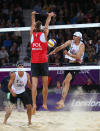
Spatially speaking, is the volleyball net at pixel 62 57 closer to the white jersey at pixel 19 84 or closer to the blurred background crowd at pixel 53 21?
the blurred background crowd at pixel 53 21

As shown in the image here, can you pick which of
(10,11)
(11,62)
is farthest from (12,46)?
(10,11)

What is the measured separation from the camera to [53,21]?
36.7 ft

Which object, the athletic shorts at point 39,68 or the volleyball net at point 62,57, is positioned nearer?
the athletic shorts at point 39,68

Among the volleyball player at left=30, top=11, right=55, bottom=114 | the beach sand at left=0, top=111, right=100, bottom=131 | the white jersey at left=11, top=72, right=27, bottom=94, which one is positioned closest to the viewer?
the volleyball player at left=30, top=11, right=55, bottom=114

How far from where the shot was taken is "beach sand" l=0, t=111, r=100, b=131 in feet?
27.3

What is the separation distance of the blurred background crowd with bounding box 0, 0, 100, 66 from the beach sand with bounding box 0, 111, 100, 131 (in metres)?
1.40

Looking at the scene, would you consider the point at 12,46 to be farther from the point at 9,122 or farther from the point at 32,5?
the point at 32,5

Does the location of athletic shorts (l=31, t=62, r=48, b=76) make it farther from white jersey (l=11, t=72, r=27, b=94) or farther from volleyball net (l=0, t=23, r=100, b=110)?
white jersey (l=11, t=72, r=27, b=94)

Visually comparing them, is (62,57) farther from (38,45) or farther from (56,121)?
(38,45)

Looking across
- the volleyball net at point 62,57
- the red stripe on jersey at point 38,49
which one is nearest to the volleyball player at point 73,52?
the volleyball net at point 62,57

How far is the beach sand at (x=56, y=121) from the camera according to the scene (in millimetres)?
8312

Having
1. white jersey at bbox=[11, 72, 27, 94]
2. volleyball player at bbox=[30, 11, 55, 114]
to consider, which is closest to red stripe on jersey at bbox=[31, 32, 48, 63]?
volleyball player at bbox=[30, 11, 55, 114]

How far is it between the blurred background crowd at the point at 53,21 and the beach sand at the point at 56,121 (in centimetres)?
140

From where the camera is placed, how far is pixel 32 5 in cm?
1356
